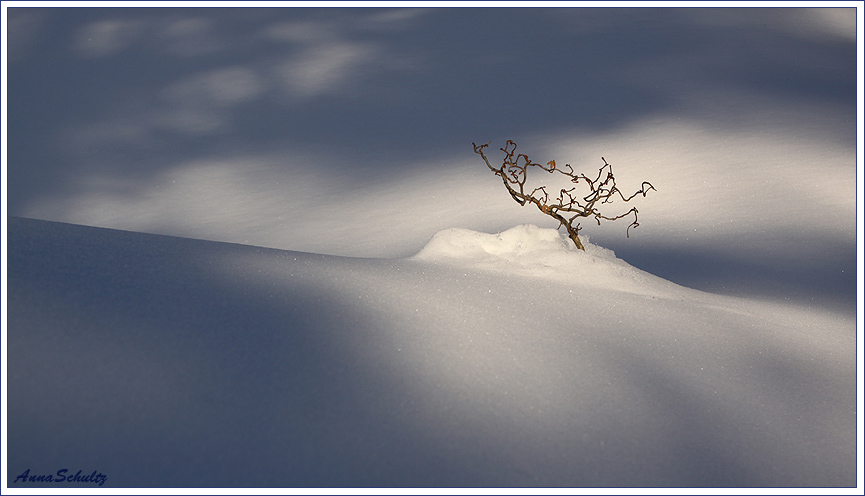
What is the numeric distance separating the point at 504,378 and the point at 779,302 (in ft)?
4.28

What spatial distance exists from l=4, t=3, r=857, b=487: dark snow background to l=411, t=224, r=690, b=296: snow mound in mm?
15

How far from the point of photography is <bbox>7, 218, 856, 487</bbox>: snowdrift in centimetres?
110

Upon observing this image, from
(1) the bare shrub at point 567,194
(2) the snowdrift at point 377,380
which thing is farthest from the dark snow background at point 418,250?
(1) the bare shrub at point 567,194

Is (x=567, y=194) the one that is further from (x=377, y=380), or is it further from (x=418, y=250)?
(x=377, y=380)

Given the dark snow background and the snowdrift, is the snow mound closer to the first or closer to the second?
the dark snow background

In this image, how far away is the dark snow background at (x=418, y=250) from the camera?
1153 mm

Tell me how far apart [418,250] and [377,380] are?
1648mm

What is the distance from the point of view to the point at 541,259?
211 centimetres

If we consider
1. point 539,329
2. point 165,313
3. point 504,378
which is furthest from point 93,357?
point 539,329

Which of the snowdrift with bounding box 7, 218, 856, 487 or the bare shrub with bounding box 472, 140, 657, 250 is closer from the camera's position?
the snowdrift with bounding box 7, 218, 856, 487
